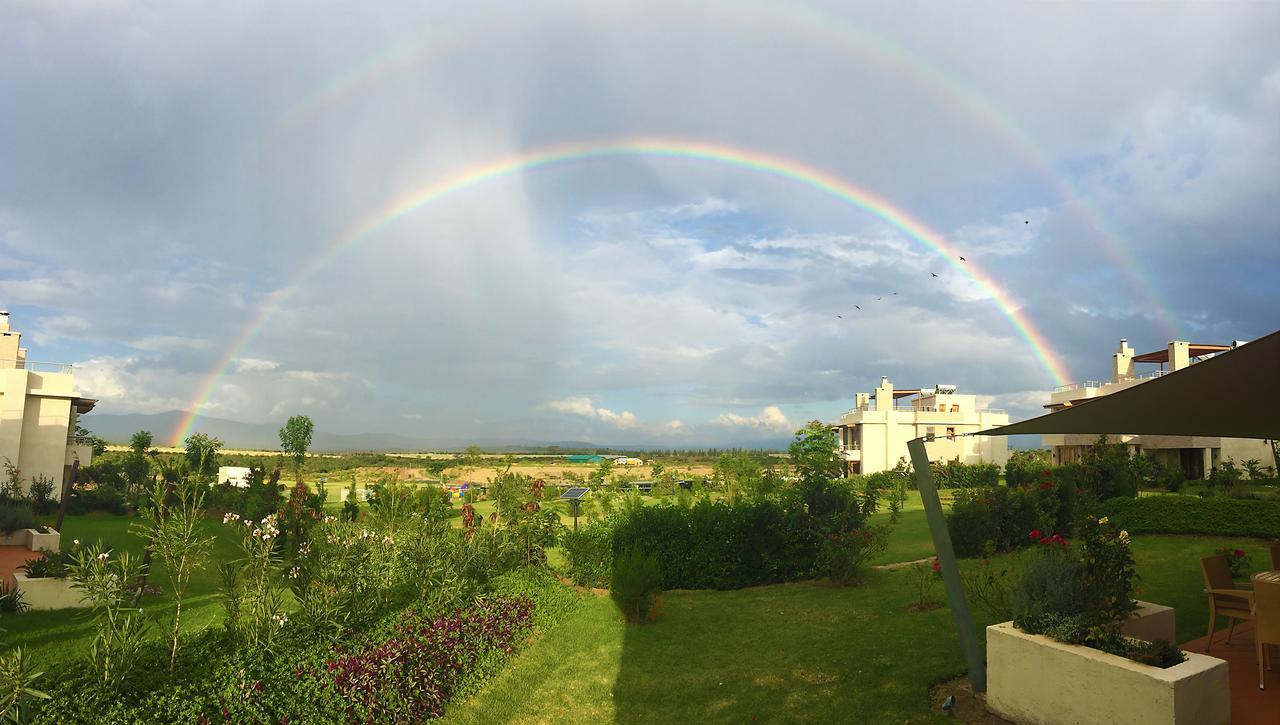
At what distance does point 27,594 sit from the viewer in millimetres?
9133

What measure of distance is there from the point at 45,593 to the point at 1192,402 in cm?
1304

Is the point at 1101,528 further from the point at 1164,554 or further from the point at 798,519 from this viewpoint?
the point at 1164,554

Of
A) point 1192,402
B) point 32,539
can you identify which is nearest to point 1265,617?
point 1192,402

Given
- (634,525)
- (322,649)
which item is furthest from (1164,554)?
(322,649)

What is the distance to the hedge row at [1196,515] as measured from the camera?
13.0m

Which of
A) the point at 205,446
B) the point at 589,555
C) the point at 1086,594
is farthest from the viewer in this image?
the point at 205,446

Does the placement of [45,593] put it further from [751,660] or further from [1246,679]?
[1246,679]

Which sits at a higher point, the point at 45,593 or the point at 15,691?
the point at 15,691

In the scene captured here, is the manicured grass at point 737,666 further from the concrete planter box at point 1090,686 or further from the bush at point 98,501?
the bush at point 98,501

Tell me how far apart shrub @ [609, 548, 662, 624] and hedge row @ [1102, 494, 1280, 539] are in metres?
9.72

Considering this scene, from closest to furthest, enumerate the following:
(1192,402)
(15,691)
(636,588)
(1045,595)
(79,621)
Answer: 1. (15,691)
2. (1045,595)
3. (1192,402)
4. (636,588)
5. (79,621)

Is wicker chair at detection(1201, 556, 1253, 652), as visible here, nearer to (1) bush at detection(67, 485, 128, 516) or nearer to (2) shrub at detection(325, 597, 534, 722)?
(2) shrub at detection(325, 597, 534, 722)

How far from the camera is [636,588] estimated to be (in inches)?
313

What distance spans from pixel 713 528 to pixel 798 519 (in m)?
1.30
